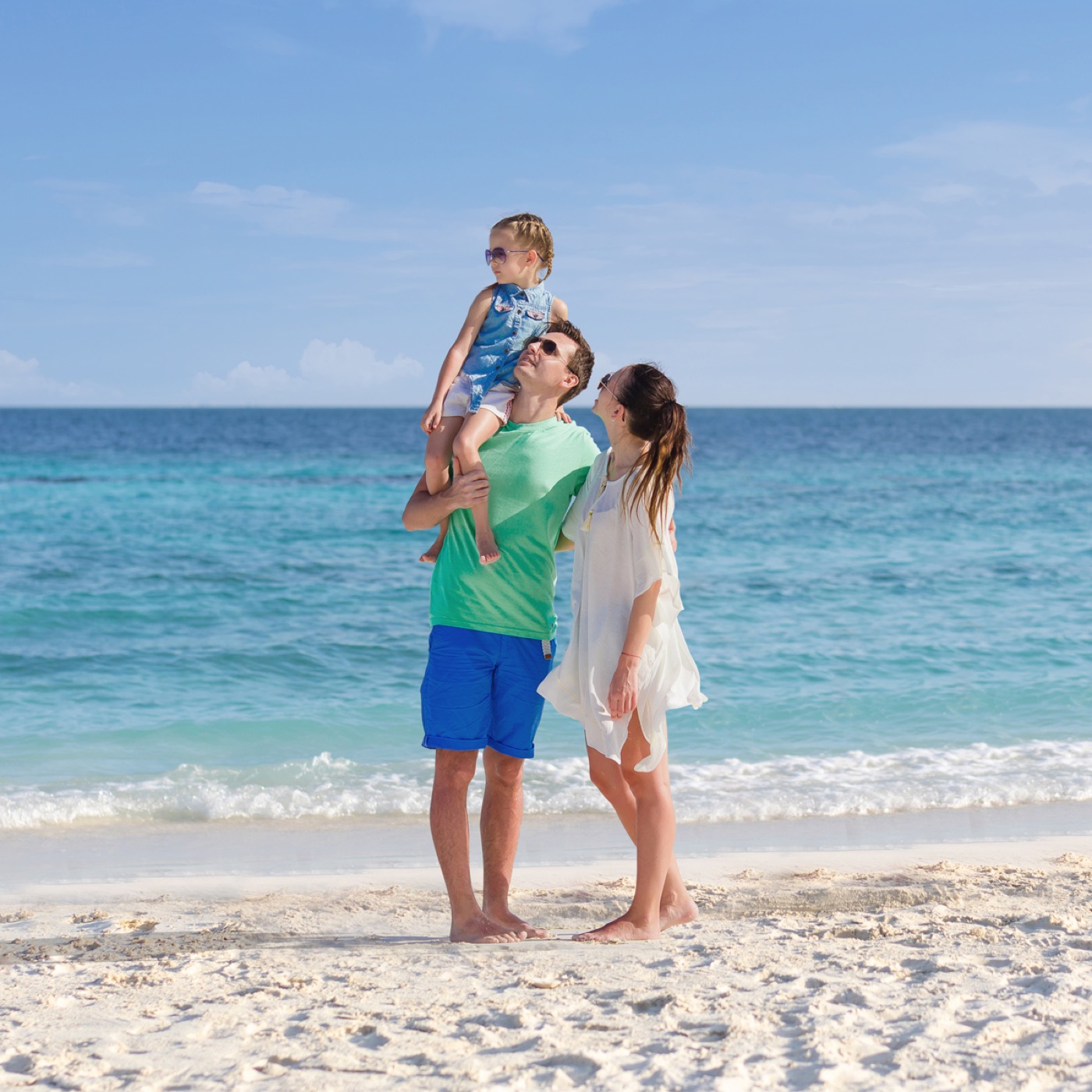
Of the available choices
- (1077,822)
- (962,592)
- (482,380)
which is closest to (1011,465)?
(962,592)

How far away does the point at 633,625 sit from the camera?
10.5ft

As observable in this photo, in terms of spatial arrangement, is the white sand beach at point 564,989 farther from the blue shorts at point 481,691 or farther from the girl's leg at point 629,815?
the blue shorts at point 481,691

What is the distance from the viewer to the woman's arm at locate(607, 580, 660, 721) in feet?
10.4

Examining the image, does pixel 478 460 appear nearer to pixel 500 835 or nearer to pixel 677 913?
pixel 500 835

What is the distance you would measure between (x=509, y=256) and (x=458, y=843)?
190 cm

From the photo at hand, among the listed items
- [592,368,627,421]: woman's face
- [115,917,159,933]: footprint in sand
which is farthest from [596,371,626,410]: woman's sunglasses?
[115,917,159,933]: footprint in sand

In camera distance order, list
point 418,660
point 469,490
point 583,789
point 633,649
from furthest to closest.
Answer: point 418,660
point 583,789
point 469,490
point 633,649

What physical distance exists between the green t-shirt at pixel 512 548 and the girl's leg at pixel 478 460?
4 cm

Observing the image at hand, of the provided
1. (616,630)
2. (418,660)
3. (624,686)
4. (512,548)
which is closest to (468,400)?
(512,548)

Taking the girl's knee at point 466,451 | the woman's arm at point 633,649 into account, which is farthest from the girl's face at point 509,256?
the woman's arm at point 633,649

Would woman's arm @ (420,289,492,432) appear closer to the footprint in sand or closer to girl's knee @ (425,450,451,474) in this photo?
girl's knee @ (425,450,451,474)

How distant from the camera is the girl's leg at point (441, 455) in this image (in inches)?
134

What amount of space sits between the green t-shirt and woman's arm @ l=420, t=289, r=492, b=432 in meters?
0.20

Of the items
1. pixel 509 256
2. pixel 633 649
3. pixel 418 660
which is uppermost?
pixel 509 256
